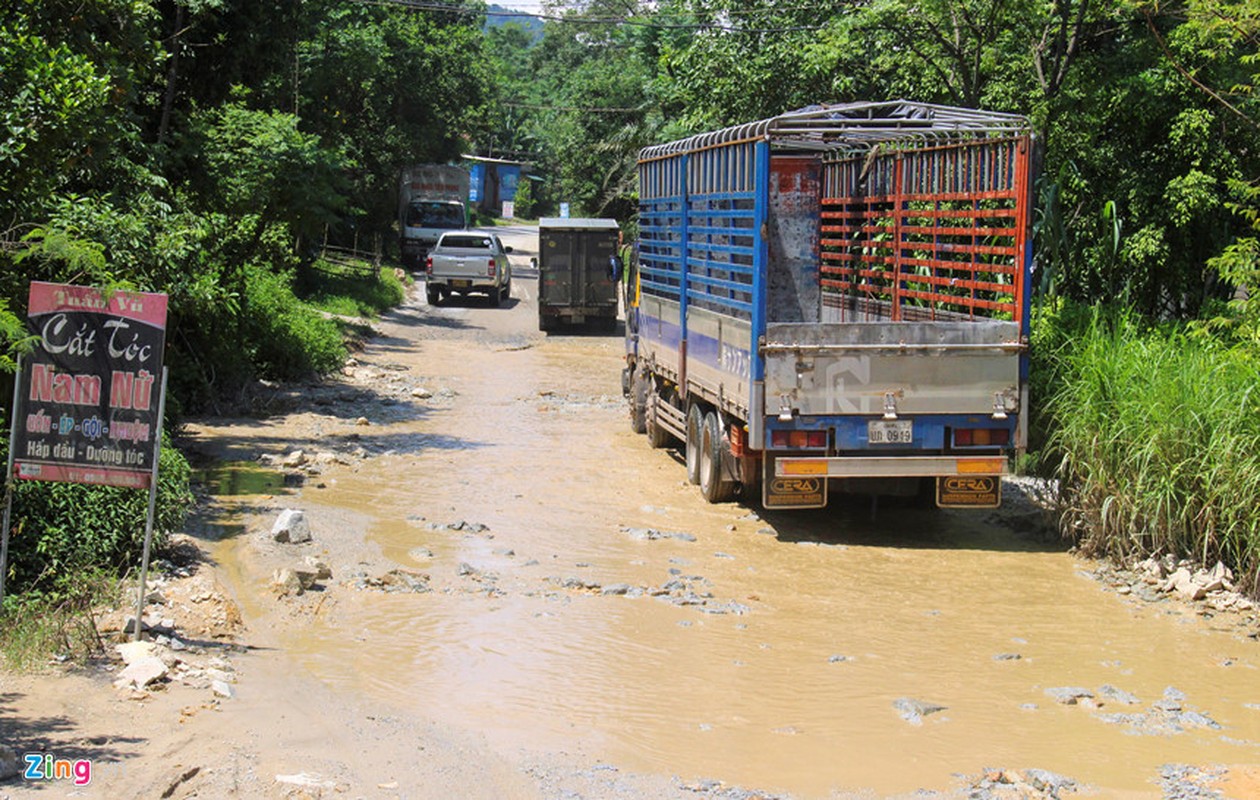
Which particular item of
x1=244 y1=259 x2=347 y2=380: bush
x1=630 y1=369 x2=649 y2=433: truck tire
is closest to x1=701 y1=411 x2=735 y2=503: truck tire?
x1=630 y1=369 x2=649 y2=433: truck tire

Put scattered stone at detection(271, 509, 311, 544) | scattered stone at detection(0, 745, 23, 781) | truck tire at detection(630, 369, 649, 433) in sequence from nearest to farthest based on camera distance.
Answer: scattered stone at detection(0, 745, 23, 781) < scattered stone at detection(271, 509, 311, 544) < truck tire at detection(630, 369, 649, 433)

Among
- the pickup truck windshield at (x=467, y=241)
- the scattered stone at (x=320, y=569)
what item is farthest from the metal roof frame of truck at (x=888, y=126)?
the pickup truck windshield at (x=467, y=241)

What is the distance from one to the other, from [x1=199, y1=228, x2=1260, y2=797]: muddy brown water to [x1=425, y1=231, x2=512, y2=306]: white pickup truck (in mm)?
20158

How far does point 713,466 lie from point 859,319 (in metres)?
2.85

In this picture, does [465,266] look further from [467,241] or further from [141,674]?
[141,674]

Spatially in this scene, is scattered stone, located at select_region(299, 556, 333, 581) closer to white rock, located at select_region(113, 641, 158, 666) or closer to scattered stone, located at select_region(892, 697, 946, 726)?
white rock, located at select_region(113, 641, 158, 666)

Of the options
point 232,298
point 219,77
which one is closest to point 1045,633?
point 232,298

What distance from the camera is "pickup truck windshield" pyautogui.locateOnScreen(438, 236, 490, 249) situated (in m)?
34.5

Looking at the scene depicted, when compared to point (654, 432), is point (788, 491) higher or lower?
higher

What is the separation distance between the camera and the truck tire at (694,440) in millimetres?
12766

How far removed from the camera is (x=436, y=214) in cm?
4244

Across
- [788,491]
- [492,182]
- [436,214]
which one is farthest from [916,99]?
[492,182]

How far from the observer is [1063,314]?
12031 mm

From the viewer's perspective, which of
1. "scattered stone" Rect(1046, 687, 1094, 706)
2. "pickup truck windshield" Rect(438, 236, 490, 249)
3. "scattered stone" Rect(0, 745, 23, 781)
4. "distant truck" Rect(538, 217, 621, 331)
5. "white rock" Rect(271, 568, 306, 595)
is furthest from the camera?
"pickup truck windshield" Rect(438, 236, 490, 249)
